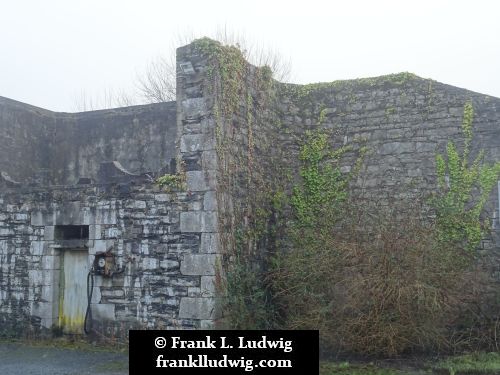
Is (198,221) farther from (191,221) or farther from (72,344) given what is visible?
(72,344)

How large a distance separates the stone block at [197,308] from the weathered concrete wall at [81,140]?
3.73 meters

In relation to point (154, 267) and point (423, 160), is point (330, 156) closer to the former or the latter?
point (423, 160)

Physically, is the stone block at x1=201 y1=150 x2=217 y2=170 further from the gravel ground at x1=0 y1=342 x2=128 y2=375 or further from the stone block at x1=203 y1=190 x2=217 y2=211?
the gravel ground at x1=0 y1=342 x2=128 y2=375

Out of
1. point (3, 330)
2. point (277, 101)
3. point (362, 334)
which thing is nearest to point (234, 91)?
point (277, 101)

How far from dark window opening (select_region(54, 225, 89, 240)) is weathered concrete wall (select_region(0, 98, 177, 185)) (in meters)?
2.16

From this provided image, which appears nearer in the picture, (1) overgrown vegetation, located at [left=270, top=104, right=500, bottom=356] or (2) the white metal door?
(1) overgrown vegetation, located at [left=270, top=104, right=500, bottom=356]

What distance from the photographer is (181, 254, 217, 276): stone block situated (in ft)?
30.5

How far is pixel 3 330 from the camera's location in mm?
11109

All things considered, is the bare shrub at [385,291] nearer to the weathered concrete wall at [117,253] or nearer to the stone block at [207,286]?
the stone block at [207,286]

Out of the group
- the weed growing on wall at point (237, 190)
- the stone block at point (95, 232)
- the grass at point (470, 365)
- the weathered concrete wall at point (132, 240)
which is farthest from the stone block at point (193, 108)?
the grass at point (470, 365)

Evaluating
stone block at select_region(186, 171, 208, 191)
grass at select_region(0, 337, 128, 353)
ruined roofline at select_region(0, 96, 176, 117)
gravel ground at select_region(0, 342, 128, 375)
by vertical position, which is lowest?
gravel ground at select_region(0, 342, 128, 375)

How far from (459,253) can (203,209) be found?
3834 millimetres

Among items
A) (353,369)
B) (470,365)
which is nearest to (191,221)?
(353,369)

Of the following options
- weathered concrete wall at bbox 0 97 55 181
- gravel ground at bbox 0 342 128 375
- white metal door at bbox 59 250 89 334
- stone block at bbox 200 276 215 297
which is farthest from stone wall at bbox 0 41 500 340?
weathered concrete wall at bbox 0 97 55 181
